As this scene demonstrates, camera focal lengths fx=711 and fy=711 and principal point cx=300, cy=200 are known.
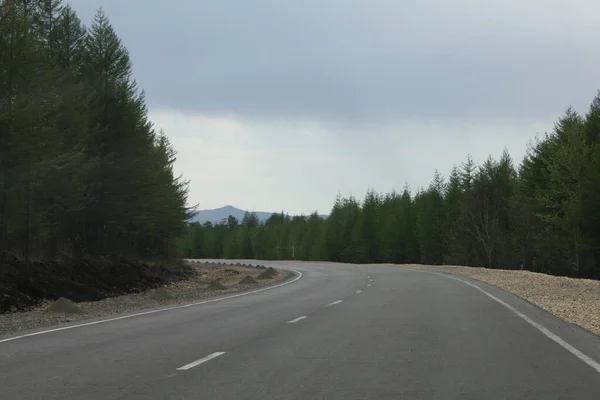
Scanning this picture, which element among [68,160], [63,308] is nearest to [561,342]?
[63,308]

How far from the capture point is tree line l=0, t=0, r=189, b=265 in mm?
28422

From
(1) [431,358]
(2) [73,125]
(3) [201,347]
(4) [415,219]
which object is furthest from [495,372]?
(4) [415,219]

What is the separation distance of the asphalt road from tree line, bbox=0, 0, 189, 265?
45.7ft

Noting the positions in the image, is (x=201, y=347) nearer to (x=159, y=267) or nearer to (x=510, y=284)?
(x=510, y=284)

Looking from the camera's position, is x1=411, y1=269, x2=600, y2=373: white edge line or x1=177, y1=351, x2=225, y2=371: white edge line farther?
x1=411, y1=269, x2=600, y2=373: white edge line

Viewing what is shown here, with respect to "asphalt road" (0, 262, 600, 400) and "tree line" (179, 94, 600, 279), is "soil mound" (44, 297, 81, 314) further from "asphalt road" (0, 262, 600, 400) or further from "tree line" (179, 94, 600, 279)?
"tree line" (179, 94, 600, 279)

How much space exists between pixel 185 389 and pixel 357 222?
397 ft

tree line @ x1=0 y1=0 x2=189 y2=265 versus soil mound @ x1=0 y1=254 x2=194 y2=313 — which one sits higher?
tree line @ x1=0 y1=0 x2=189 y2=265

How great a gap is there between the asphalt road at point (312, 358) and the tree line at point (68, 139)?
1392 cm

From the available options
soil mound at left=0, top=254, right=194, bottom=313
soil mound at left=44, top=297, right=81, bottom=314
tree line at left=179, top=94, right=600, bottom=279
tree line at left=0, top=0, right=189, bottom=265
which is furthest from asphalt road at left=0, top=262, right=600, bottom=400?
tree line at left=179, top=94, right=600, bottom=279

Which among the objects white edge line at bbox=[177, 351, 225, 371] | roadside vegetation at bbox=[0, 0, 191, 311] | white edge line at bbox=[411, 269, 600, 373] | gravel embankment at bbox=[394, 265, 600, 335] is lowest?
white edge line at bbox=[177, 351, 225, 371]

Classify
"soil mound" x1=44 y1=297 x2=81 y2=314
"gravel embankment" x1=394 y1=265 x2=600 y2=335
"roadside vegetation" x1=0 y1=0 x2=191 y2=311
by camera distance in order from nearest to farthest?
"gravel embankment" x1=394 y1=265 x2=600 y2=335 < "soil mound" x1=44 y1=297 x2=81 y2=314 < "roadside vegetation" x1=0 y1=0 x2=191 y2=311

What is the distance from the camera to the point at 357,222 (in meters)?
128

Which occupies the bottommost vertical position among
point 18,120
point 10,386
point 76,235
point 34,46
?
point 10,386
